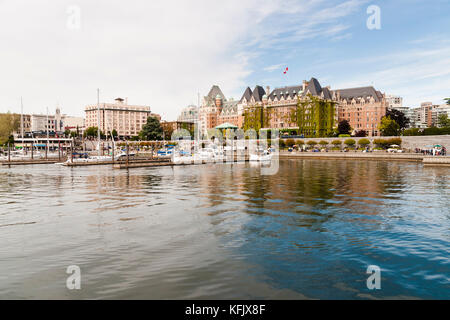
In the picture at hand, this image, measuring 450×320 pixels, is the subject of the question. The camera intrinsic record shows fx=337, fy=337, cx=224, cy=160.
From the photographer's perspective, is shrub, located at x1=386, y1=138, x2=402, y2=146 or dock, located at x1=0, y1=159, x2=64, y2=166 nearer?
dock, located at x1=0, y1=159, x2=64, y2=166

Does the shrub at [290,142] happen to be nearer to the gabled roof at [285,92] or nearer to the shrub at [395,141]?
the shrub at [395,141]

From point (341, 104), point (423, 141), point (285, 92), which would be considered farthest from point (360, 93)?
point (423, 141)

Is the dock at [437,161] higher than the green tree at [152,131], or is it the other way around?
the green tree at [152,131]

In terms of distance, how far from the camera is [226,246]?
13.7 metres

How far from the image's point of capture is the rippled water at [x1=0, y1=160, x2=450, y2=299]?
1002 cm

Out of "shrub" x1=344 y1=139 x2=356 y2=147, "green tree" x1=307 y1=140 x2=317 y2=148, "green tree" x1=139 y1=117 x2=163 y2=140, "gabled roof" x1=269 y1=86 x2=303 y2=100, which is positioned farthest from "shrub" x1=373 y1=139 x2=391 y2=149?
"green tree" x1=139 y1=117 x2=163 y2=140

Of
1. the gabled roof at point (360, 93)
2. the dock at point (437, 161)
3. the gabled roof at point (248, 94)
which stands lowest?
the dock at point (437, 161)

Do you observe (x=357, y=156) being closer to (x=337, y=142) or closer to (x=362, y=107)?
(x=337, y=142)

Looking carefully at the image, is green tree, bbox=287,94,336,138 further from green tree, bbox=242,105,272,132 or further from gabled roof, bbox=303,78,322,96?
gabled roof, bbox=303,78,322,96

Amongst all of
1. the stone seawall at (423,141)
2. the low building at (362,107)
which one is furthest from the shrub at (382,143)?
the low building at (362,107)

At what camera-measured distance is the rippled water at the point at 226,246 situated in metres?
10.0
